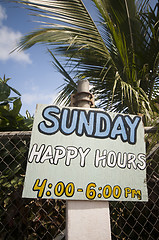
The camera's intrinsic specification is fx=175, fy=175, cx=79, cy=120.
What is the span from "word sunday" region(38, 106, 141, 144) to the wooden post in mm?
340

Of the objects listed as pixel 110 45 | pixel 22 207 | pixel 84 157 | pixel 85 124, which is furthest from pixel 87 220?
pixel 110 45

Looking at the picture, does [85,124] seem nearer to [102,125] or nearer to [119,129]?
[102,125]

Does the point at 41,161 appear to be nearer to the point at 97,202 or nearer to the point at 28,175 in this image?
the point at 28,175

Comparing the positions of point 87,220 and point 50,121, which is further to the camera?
point 50,121

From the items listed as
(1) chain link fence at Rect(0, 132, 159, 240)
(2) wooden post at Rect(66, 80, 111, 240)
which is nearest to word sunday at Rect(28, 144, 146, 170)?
(2) wooden post at Rect(66, 80, 111, 240)

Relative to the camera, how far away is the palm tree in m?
1.68

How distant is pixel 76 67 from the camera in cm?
222

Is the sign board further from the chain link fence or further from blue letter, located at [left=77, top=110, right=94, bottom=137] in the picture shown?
the chain link fence

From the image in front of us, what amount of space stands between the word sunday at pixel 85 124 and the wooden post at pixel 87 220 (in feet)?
1.12

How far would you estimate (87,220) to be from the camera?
81 cm

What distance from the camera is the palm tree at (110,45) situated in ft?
5.52

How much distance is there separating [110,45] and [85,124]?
1625mm

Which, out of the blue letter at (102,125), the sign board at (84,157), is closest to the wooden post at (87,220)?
the sign board at (84,157)

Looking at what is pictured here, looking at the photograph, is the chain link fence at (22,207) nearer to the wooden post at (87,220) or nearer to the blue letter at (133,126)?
the blue letter at (133,126)
